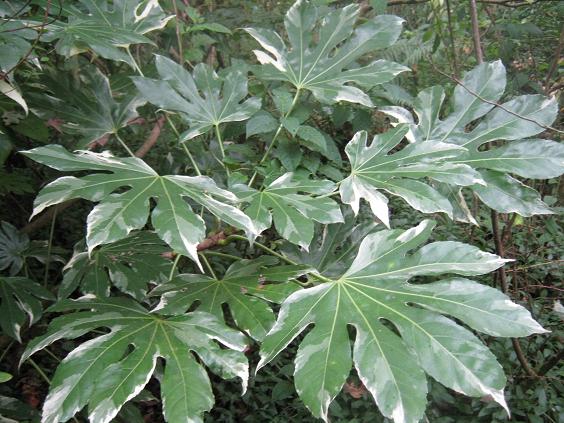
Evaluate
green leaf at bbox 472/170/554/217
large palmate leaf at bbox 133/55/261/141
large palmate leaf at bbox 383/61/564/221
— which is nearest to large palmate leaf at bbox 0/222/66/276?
large palmate leaf at bbox 133/55/261/141

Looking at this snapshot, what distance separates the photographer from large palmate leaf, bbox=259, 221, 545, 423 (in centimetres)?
70

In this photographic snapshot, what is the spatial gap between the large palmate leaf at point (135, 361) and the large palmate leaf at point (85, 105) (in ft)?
1.93

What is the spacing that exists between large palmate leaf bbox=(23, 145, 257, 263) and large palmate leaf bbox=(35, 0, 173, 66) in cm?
33

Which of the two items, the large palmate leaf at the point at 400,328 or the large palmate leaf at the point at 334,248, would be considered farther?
the large palmate leaf at the point at 334,248

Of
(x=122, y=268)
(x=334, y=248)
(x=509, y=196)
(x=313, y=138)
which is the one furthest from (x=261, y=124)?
(x=509, y=196)

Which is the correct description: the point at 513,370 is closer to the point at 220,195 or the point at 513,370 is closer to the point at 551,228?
the point at 551,228

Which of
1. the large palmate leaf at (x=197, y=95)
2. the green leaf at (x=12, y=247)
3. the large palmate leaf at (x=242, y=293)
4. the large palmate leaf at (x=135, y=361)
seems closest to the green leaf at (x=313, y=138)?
the large palmate leaf at (x=197, y=95)

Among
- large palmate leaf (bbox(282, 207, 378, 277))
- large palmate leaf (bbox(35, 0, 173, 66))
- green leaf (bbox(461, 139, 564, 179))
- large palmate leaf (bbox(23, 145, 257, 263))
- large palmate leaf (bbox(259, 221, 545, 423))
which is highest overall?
large palmate leaf (bbox(35, 0, 173, 66))

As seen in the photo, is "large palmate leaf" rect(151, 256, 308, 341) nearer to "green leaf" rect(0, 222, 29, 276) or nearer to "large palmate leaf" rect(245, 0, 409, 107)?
"large palmate leaf" rect(245, 0, 409, 107)

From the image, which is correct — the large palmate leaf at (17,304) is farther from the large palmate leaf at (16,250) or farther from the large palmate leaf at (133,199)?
the large palmate leaf at (133,199)

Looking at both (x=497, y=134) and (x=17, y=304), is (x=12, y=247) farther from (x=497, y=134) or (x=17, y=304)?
(x=497, y=134)

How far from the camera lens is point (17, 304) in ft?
4.25

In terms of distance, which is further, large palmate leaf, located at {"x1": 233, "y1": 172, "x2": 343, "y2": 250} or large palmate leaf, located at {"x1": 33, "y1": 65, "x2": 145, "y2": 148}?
large palmate leaf, located at {"x1": 33, "y1": 65, "x2": 145, "y2": 148}

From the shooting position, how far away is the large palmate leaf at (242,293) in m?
0.88
